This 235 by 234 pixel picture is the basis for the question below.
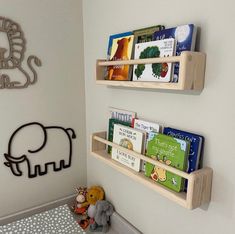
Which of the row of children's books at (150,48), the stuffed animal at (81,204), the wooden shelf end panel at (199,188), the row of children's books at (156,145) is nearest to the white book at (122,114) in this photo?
the row of children's books at (156,145)

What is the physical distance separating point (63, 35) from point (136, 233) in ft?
3.46

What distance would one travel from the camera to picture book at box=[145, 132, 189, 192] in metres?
0.83

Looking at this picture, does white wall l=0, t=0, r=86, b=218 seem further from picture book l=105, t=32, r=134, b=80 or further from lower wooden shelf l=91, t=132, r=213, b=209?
lower wooden shelf l=91, t=132, r=213, b=209

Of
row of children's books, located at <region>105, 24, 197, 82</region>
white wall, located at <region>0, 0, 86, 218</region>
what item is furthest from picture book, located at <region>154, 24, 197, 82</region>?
white wall, located at <region>0, 0, 86, 218</region>

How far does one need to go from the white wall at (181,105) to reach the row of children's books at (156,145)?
3 centimetres

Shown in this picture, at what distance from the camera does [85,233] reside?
1226 mm

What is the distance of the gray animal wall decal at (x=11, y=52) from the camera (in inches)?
46.0

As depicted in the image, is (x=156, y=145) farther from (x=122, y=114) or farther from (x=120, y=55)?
(x=120, y=55)

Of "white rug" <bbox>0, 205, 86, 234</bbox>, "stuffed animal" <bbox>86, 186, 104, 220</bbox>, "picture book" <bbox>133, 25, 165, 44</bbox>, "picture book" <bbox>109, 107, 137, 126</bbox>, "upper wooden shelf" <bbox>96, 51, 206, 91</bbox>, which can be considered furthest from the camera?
"stuffed animal" <bbox>86, 186, 104, 220</bbox>

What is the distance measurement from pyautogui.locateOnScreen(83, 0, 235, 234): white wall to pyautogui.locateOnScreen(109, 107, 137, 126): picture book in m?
0.03

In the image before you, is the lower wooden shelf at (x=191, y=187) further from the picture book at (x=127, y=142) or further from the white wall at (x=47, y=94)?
the white wall at (x=47, y=94)

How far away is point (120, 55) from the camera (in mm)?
1052

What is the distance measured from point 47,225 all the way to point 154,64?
947mm

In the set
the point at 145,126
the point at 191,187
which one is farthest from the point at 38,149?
the point at 191,187
